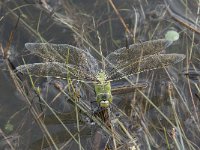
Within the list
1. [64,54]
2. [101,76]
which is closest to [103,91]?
[101,76]

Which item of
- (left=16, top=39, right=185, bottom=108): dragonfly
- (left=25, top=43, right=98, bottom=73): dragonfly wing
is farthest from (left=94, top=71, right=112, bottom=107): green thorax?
(left=25, top=43, right=98, bottom=73): dragonfly wing

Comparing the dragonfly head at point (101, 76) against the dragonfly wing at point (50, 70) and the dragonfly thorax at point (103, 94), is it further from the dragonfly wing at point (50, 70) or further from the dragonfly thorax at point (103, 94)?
the dragonfly wing at point (50, 70)

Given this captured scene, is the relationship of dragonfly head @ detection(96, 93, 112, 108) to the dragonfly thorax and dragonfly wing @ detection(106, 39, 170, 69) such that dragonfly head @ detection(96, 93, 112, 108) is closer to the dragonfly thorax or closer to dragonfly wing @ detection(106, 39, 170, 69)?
the dragonfly thorax

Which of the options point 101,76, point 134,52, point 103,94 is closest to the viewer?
point 103,94

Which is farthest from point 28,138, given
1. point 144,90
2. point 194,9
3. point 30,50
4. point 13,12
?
point 194,9

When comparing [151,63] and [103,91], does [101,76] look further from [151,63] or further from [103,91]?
[151,63]

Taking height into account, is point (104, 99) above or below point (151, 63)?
below

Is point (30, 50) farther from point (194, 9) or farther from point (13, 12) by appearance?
point (194, 9)

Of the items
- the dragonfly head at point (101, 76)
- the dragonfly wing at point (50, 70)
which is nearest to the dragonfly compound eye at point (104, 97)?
the dragonfly head at point (101, 76)
